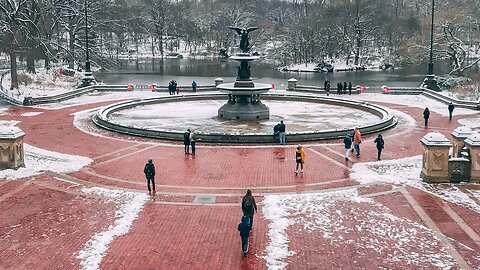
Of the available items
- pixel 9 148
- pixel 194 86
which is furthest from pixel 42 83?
pixel 9 148

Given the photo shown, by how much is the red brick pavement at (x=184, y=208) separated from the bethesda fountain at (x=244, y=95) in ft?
24.7

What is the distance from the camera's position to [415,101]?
42469 millimetres

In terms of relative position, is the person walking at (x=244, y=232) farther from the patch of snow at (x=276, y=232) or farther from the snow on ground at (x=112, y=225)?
the snow on ground at (x=112, y=225)

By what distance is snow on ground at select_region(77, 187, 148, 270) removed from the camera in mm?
12742

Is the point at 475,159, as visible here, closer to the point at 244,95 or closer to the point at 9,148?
the point at 244,95

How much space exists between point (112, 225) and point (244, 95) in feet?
60.7

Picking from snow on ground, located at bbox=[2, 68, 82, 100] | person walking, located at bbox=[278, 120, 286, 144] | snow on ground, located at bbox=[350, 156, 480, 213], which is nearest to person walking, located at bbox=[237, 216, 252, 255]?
snow on ground, located at bbox=[350, 156, 480, 213]

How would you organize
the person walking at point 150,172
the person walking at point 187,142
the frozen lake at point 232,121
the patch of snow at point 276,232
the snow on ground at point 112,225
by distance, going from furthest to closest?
the frozen lake at point 232,121 → the person walking at point 187,142 → the person walking at point 150,172 → the snow on ground at point 112,225 → the patch of snow at point 276,232

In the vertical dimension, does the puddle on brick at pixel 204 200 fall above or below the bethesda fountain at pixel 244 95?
below

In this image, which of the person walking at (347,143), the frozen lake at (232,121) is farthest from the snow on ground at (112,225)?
the frozen lake at (232,121)

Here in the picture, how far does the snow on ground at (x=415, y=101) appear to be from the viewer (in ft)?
120

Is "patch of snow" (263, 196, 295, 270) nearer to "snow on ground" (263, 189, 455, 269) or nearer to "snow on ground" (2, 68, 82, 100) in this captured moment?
"snow on ground" (263, 189, 455, 269)

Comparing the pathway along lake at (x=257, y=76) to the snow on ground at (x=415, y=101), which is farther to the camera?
the pathway along lake at (x=257, y=76)

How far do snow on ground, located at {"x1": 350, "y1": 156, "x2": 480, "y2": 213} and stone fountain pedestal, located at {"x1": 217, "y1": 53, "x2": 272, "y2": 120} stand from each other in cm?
1138
